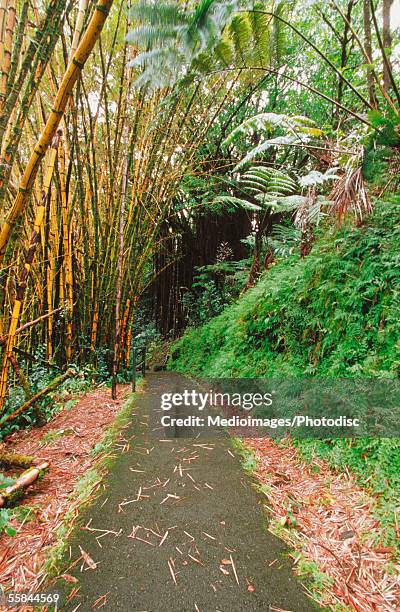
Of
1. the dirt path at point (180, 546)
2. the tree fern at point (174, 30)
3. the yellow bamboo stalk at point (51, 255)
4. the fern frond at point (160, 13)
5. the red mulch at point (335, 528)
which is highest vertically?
the fern frond at point (160, 13)

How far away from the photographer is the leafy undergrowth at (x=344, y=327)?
1.35 m

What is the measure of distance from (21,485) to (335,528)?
1.45 metres

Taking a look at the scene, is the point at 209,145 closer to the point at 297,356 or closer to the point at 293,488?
the point at 297,356

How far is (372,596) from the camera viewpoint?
3.05 feet

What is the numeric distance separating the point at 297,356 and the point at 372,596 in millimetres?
→ 1333

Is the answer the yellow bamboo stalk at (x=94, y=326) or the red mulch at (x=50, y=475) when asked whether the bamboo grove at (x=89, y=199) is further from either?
the red mulch at (x=50, y=475)

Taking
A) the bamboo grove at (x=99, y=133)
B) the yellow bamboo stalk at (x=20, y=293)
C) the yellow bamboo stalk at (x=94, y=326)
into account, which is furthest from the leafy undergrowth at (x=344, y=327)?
the yellow bamboo stalk at (x=20, y=293)

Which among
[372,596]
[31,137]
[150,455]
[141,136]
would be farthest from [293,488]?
[141,136]

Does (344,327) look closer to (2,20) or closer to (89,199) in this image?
(2,20)

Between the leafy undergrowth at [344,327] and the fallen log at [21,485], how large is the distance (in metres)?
1.48

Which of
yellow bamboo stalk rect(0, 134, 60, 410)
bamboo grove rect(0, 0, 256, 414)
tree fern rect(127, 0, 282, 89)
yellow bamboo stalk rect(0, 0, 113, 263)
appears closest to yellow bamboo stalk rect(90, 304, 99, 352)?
bamboo grove rect(0, 0, 256, 414)

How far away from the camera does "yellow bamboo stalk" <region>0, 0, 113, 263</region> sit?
1.04m

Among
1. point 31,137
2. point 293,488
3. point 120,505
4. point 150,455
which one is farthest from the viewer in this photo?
point 31,137

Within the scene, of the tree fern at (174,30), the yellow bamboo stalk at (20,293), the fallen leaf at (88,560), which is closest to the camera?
the fallen leaf at (88,560)
